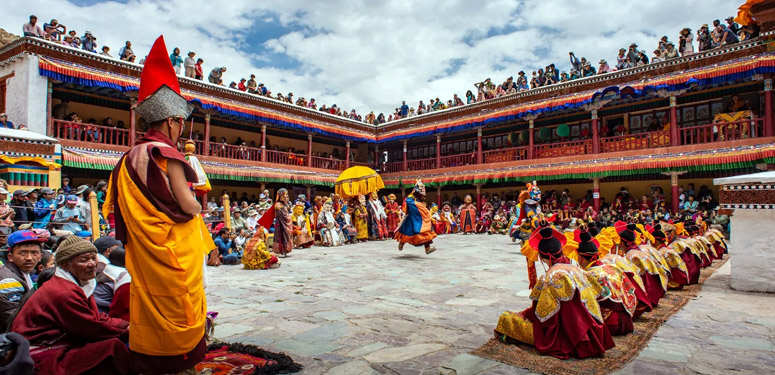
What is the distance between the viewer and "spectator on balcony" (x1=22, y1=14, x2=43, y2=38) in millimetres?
12906

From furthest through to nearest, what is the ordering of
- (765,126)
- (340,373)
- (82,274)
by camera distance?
(765,126) → (340,373) → (82,274)

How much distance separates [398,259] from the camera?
377 inches

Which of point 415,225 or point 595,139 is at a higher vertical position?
point 595,139

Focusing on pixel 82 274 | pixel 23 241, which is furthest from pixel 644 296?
pixel 23 241

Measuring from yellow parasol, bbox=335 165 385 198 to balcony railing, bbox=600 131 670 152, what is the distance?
8857 millimetres

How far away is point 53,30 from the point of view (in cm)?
1366

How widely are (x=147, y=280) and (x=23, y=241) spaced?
162 cm

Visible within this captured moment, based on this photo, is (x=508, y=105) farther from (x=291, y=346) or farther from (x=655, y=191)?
(x=291, y=346)

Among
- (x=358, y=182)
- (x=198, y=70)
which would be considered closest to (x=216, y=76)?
(x=198, y=70)

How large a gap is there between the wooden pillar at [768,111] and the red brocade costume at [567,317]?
13854 mm

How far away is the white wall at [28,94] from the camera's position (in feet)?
41.8

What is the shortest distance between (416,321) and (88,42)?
15.4 m

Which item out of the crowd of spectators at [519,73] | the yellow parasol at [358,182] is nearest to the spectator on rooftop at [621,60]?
the crowd of spectators at [519,73]

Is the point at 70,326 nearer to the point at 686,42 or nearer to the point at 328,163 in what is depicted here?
the point at 686,42
